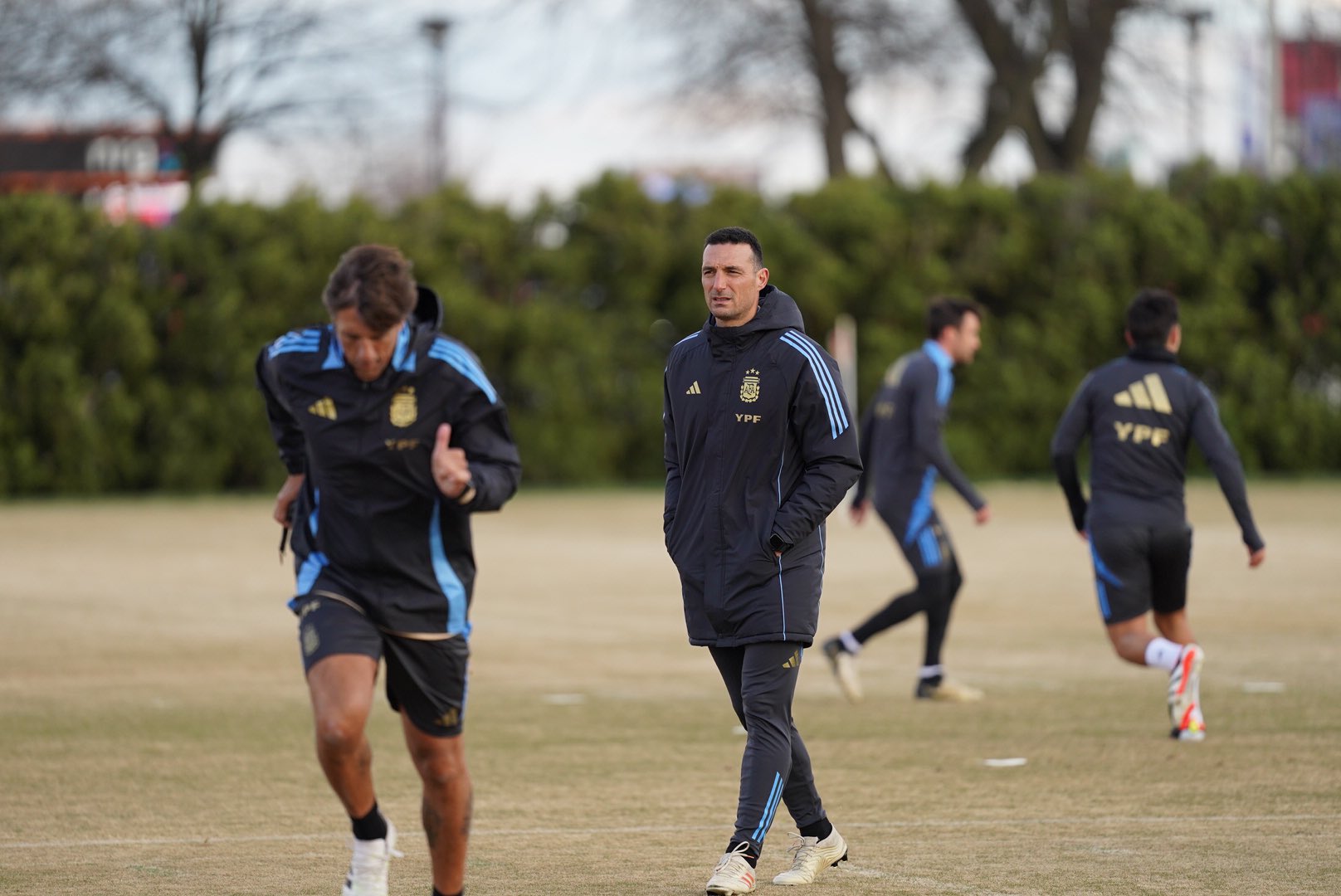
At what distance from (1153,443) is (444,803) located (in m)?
4.73

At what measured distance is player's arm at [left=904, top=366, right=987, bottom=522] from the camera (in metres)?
10.4

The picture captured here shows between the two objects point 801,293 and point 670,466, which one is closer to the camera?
point 670,466

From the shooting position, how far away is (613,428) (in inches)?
1094

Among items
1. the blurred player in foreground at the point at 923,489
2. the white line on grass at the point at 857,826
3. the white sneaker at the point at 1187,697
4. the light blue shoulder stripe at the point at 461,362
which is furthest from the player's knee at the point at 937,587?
the light blue shoulder stripe at the point at 461,362

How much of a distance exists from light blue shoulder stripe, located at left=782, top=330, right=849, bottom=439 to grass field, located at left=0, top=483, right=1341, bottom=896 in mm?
1446

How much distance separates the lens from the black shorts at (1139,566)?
8977mm

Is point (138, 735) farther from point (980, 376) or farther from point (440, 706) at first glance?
point (980, 376)

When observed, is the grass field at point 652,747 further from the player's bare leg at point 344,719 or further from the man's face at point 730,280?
the man's face at point 730,280

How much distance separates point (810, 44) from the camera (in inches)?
1435

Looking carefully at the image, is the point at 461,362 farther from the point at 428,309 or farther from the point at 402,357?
the point at 428,309

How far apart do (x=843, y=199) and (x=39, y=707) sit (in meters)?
19.8

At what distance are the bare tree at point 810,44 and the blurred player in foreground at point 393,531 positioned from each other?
3137 cm

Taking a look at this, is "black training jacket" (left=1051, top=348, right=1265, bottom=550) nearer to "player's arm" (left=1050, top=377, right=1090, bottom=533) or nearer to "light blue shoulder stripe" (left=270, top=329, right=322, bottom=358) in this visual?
"player's arm" (left=1050, top=377, right=1090, bottom=533)

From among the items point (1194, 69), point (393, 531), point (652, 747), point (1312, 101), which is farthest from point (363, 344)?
point (1312, 101)
